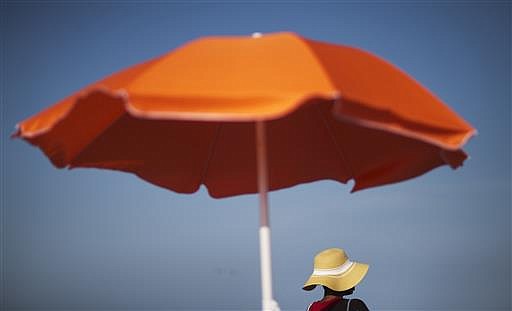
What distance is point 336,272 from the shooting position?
4176 mm

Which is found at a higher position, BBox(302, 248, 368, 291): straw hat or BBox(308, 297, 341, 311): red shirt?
BBox(302, 248, 368, 291): straw hat

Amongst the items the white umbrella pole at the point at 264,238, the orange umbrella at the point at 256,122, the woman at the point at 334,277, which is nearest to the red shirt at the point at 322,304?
the woman at the point at 334,277

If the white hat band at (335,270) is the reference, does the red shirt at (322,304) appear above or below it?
below

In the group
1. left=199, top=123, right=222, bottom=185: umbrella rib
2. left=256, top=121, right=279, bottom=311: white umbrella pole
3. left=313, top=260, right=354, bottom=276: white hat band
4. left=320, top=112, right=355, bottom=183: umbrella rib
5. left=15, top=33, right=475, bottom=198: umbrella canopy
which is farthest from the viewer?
left=313, top=260, right=354, bottom=276: white hat band

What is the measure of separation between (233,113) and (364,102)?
462mm

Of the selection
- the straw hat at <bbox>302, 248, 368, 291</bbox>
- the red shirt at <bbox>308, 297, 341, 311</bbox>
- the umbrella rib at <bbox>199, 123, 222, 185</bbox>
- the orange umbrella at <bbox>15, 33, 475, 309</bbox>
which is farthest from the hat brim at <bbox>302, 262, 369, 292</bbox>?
the umbrella rib at <bbox>199, 123, 222, 185</bbox>

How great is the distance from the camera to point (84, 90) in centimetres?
266

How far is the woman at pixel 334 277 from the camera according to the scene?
3.94 m

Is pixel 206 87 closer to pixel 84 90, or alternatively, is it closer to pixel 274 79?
pixel 274 79

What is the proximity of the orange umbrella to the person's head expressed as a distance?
1.42 feet

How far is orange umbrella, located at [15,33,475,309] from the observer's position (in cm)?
240

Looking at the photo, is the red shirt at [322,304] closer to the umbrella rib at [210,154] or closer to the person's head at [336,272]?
the person's head at [336,272]

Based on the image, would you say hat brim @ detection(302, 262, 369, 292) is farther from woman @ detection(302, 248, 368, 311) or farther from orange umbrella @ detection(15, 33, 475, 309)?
orange umbrella @ detection(15, 33, 475, 309)

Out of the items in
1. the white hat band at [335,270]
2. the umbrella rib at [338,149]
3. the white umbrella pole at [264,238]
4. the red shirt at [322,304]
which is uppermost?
the umbrella rib at [338,149]
